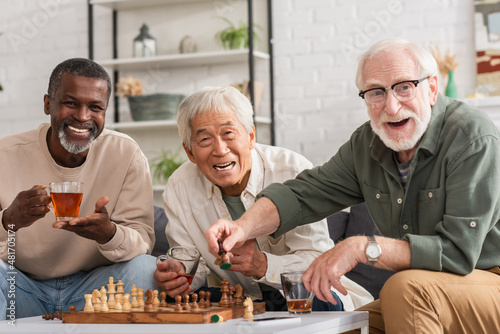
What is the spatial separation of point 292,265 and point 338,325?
1.76ft

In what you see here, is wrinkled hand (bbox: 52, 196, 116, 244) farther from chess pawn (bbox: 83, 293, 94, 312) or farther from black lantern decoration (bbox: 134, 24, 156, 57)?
black lantern decoration (bbox: 134, 24, 156, 57)

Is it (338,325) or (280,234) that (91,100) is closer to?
(280,234)

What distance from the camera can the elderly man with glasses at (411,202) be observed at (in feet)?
5.72

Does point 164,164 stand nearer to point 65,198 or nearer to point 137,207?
point 137,207

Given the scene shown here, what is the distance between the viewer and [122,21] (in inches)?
191

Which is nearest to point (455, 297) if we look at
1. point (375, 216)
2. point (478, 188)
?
point (478, 188)

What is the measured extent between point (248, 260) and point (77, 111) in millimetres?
905

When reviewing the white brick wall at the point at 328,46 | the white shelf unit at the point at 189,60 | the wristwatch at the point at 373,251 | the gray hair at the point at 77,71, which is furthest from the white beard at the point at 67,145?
the white brick wall at the point at 328,46

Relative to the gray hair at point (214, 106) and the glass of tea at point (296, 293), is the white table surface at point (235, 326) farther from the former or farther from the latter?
the gray hair at point (214, 106)

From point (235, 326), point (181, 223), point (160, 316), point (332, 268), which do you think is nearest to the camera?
point (235, 326)

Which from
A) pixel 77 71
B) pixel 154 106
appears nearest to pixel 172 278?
pixel 77 71

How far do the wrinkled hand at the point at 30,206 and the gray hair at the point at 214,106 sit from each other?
547 mm

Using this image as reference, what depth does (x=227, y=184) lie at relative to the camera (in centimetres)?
233

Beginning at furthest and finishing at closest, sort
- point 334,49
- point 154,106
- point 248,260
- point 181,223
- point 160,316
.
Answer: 1. point 154,106
2. point 334,49
3. point 181,223
4. point 248,260
5. point 160,316
